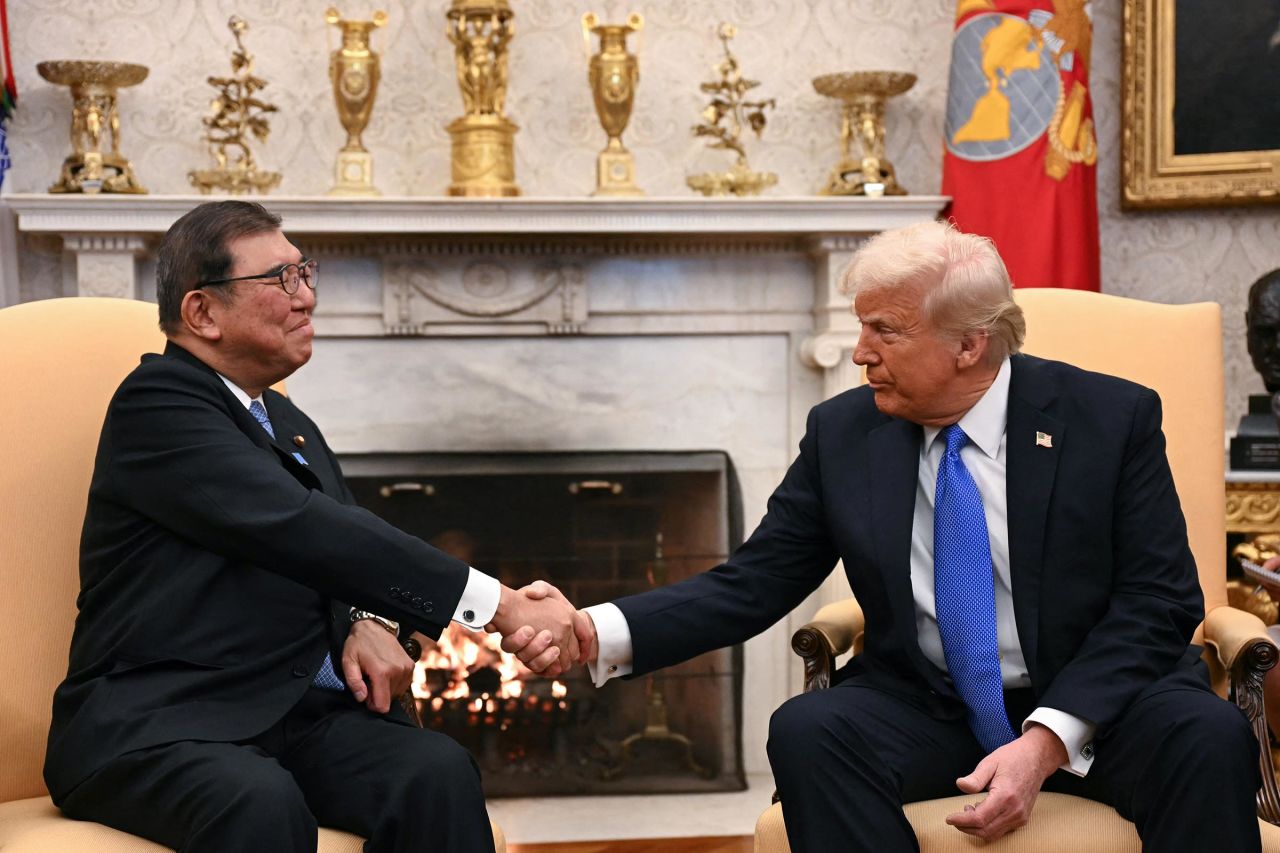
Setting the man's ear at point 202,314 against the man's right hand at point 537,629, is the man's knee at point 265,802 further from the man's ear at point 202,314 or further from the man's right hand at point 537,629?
the man's ear at point 202,314

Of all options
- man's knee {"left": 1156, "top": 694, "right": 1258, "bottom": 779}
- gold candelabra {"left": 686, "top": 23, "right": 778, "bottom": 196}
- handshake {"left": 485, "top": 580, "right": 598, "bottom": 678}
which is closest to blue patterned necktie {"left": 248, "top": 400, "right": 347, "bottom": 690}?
handshake {"left": 485, "top": 580, "right": 598, "bottom": 678}

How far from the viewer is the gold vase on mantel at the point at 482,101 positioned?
3.88m

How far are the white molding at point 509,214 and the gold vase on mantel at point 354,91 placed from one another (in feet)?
0.38

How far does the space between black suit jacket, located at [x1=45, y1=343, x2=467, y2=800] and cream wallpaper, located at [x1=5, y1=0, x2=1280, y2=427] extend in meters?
2.11

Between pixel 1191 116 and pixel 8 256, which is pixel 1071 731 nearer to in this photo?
pixel 1191 116

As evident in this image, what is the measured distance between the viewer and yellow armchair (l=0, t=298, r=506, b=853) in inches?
88.3

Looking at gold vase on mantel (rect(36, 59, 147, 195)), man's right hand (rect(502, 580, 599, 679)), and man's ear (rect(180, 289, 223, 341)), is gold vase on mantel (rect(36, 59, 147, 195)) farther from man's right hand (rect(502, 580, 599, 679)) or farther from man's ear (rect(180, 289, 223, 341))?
man's right hand (rect(502, 580, 599, 679))

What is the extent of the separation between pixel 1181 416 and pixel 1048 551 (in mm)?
709

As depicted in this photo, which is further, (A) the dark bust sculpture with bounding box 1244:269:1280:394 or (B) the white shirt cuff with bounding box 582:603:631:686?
(A) the dark bust sculpture with bounding box 1244:269:1280:394

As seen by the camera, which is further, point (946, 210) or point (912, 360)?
point (946, 210)

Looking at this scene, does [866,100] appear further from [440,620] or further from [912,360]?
[440,620]

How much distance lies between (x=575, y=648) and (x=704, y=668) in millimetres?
1804

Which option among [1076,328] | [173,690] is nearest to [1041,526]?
[1076,328]

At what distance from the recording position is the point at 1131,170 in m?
4.18
